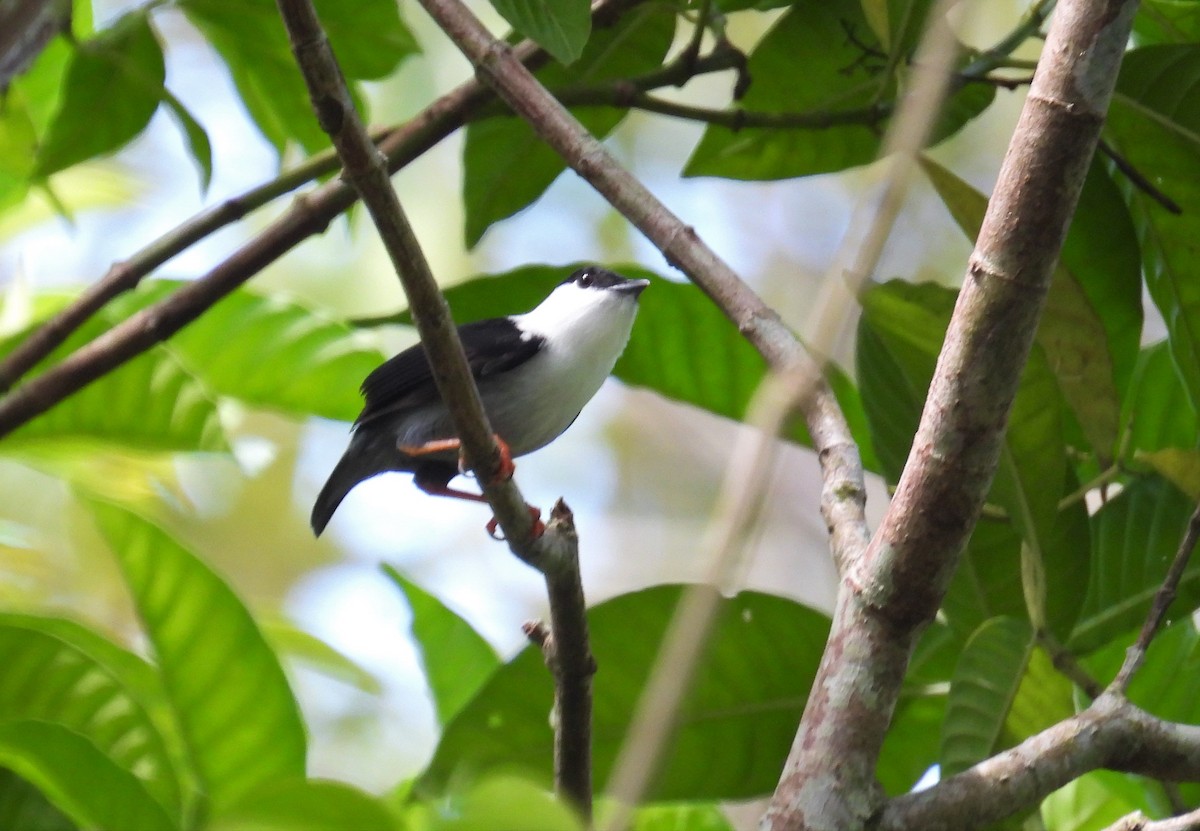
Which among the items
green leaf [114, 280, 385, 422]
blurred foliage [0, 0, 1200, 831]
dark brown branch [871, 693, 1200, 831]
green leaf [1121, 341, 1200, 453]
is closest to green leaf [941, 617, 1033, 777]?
blurred foliage [0, 0, 1200, 831]

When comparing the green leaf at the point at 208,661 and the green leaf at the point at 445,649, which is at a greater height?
the green leaf at the point at 445,649

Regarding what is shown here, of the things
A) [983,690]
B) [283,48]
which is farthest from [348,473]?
[983,690]

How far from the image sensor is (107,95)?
2523 mm

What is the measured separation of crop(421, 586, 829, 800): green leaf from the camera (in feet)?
6.73

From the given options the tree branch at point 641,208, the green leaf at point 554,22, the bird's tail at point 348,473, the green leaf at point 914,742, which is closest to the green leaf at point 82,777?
the tree branch at point 641,208

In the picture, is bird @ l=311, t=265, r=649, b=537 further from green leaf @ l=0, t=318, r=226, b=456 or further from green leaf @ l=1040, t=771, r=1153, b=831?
green leaf @ l=1040, t=771, r=1153, b=831

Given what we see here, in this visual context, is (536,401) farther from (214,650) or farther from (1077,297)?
(1077,297)

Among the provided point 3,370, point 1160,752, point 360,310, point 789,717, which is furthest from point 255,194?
point 360,310

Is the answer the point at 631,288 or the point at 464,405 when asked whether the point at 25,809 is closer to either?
the point at 464,405

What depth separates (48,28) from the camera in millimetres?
1900

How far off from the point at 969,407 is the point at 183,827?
1303 mm

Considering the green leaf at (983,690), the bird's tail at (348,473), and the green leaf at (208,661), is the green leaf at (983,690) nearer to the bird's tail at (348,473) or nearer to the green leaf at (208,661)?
the green leaf at (208,661)

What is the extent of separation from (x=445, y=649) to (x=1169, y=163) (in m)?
1.67

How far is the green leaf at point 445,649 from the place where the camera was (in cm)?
258
